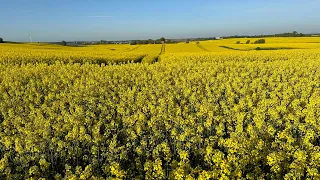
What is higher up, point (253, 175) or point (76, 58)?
point (76, 58)

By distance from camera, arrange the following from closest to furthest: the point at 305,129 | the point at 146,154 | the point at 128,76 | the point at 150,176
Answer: the point at 150,176 → the point at 146,154 → the point at 305,129 → the point at 128,76

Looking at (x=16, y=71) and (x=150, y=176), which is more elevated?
(x=16, y=71)

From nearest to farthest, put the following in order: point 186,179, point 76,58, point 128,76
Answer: point 186,179, point 128,76, point 76,58

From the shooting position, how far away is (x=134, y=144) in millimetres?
10680

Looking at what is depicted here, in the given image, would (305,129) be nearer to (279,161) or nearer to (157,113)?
(279,161)

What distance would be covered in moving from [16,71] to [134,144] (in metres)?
20.2

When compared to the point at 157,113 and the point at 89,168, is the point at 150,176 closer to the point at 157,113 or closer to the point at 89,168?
the point at 89,168

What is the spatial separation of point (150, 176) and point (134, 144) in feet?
8.77

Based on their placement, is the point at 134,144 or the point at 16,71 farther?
the point at 16,71

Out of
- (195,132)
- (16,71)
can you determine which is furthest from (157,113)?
(16,71)

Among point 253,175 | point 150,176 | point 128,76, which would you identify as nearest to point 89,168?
point 150,176

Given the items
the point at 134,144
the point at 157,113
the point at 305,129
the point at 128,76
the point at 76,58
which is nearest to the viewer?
the point at 134,144

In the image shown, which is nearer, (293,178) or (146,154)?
(293,178)

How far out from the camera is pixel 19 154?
10297mm
